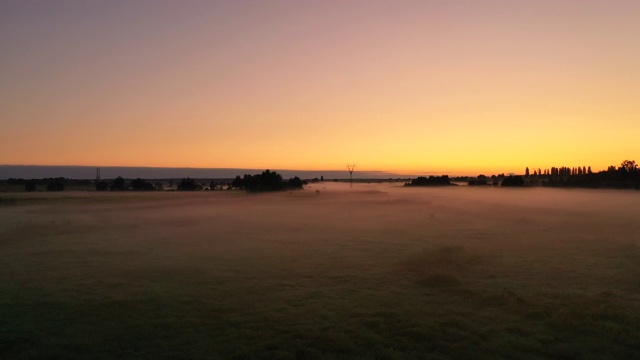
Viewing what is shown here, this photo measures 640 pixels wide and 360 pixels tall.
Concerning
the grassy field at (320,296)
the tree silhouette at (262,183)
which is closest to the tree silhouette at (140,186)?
the tree silhouette at (262,183)

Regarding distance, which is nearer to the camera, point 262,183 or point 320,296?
point 320,296

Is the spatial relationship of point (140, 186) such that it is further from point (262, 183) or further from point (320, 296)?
point (320, 296)

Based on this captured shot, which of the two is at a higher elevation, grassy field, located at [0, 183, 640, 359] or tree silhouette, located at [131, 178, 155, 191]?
tree silhouette, located at [131, 178, 155, 191]

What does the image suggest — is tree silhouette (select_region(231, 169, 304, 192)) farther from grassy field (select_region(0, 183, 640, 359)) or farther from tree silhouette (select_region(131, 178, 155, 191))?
grassy field (select_region(0, 183, 640, 359))

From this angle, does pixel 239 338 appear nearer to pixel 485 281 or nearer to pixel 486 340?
pixel 486 340

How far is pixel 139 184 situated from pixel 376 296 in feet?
240

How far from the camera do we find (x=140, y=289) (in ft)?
38.7

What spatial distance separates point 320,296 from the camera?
11.2m

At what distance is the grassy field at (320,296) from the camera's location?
26.9 ft

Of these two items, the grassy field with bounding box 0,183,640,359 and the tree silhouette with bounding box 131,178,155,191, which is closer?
the grassy field with bounding box 0,183,640,359

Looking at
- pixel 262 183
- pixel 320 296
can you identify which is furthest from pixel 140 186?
pixel 320 296

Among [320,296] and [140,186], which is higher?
[140,186]

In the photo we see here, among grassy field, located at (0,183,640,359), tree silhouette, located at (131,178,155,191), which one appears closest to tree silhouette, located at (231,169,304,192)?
tree silhouette, located at (131,178,155,191)

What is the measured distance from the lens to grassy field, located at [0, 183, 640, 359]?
8203 mm
